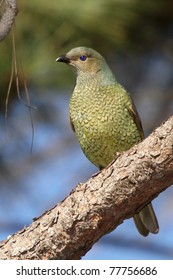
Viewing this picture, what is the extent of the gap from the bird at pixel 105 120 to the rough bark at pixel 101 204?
104 cm

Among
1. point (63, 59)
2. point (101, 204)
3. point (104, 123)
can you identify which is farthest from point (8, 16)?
point (104, 123)

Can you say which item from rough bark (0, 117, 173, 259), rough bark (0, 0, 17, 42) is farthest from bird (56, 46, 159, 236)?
rough bark (0, 0, 17, 42)

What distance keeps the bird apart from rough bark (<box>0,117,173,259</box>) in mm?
1037

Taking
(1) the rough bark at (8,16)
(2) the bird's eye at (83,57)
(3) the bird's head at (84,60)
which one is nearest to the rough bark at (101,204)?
(1) the rough bark at (8,16)

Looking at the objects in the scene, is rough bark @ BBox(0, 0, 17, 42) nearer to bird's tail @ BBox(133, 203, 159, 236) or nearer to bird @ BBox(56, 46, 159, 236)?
bird @ BBox(56, 46, 159, 236)

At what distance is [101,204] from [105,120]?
126cm

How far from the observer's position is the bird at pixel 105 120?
13.9 feet

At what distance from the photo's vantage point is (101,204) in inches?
121

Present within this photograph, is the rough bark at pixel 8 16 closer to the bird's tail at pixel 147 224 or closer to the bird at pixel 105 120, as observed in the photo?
the bird at pixel 105 120

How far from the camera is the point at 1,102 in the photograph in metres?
3.97

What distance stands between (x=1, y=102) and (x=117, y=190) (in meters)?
1.13

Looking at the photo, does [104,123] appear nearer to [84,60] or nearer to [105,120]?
[105,120]

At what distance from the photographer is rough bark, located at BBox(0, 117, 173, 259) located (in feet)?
9.63

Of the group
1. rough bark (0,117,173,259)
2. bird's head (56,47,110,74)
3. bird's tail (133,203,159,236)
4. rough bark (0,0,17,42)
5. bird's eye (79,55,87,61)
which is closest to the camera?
rough bark (0,0,17,42)
